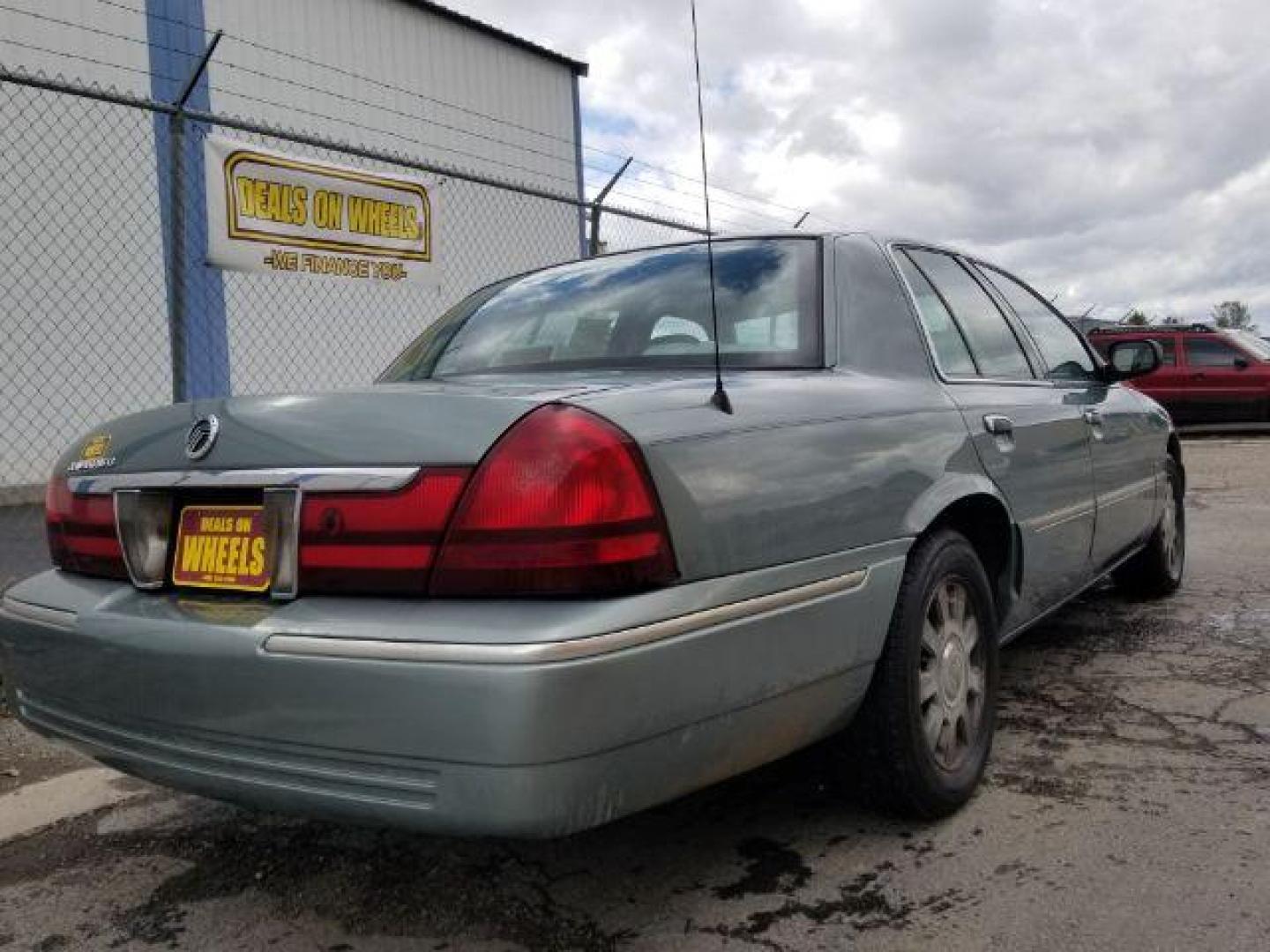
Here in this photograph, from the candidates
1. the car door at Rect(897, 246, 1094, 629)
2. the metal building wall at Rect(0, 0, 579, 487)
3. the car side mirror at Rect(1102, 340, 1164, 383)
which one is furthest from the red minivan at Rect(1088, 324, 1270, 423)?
the car door at Rect(897, 246, 1094, 629)

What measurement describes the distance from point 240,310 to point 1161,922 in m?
9.29

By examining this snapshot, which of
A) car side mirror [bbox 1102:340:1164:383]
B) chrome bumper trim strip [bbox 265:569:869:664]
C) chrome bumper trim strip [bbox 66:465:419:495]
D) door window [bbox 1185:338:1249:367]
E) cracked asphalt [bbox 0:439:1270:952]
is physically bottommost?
cracked asphalt [bbox 0:439:1270:952]

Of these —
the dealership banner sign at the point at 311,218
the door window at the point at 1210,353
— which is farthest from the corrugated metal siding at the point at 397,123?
the door window at the point at 1210,353

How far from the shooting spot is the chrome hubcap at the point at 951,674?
2.66 m

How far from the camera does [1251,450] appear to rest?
1306cm

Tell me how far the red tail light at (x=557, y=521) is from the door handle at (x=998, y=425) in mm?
1445

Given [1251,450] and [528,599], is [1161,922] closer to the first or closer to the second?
[528,599]

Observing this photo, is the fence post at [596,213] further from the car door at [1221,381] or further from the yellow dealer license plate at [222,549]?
the car door at [1221,381]

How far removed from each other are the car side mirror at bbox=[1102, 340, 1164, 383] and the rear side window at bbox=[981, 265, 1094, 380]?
3.4 inches

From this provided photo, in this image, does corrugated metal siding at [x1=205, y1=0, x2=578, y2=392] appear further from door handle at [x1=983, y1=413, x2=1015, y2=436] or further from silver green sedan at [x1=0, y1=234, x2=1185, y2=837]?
silver green sedan at [x1=0, y1=234, x2=1185, y2=837]

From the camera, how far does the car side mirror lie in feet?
14.1

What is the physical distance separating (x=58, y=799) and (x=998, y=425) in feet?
9.52

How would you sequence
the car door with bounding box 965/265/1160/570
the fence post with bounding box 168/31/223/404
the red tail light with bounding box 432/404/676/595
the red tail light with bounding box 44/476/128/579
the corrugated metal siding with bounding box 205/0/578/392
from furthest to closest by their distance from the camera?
the corrugated metal siding with bounding box 205/0/578/392, the fence post with bounding box 168/31/223/404, the car door with bounding box 965/265/1160/570, the red tail light with bounding box 44/476/128/579, the red tail light with bounding box 432/404/676/595

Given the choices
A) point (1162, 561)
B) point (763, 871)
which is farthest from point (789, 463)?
point (1162, 561)
